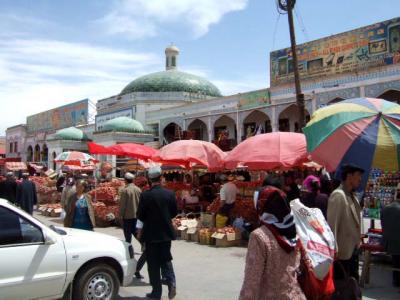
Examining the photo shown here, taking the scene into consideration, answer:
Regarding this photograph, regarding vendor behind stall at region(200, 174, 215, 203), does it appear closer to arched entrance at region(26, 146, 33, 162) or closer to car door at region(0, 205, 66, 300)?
car door at region(0, 205, 66, 300)

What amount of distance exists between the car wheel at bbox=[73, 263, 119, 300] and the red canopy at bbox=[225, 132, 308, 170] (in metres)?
4.65

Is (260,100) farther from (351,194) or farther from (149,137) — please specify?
(351,194)

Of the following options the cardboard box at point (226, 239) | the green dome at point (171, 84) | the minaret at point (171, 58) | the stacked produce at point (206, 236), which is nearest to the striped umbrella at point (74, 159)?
the stacked produce at point (206, 236)

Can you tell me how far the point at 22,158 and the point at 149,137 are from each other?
1100 inches

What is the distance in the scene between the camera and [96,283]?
5145 mm

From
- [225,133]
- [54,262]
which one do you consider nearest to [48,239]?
[54,262]

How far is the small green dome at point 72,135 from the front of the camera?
125 ft

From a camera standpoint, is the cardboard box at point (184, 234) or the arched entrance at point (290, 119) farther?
the arched entrance at point (290, 119)

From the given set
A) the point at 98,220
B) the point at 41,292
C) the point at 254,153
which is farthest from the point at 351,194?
the point at 98,220

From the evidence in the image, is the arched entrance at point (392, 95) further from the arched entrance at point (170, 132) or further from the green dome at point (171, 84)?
the green dome at point (171, 84)

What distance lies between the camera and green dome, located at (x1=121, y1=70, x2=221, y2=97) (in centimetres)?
3697

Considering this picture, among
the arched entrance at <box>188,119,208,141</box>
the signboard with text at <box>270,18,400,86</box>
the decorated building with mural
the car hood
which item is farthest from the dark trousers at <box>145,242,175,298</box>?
the arched entrance at <box>188,119,208,141</box>

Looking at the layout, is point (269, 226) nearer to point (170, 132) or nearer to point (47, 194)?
point (47, 194)

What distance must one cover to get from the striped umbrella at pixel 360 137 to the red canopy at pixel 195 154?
5765mm
